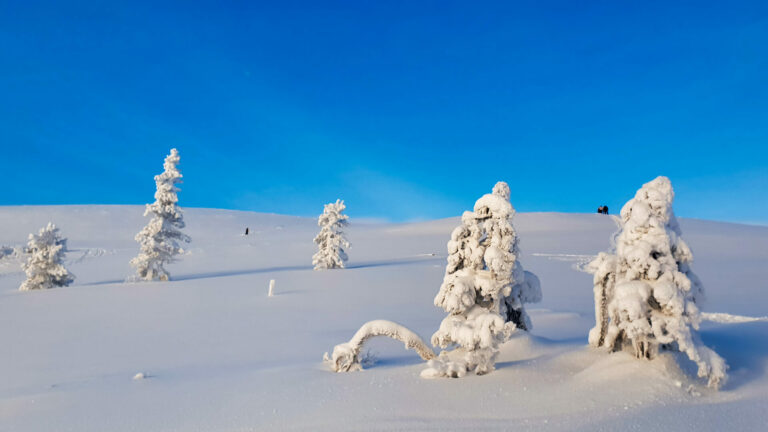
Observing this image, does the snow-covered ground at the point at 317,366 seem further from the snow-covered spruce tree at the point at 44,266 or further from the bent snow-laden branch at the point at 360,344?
the snow-covered spruce tree at the point at 44,266

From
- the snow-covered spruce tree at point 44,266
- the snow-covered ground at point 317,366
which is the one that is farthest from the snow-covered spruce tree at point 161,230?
the snow-covered spruce tree at point 44,266

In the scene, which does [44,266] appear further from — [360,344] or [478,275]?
[478,275]

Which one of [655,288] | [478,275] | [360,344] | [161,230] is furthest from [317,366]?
[161,230]

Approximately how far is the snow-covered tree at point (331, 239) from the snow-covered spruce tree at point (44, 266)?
12.6 metres

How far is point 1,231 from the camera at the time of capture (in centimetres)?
7225

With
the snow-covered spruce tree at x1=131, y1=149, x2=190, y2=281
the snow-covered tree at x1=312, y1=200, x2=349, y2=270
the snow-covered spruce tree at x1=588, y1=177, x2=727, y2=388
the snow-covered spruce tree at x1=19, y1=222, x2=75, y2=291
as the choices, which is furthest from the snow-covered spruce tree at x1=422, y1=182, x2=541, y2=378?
the snow-covered spruce tree at x1=19, y1=222, x2=75, y2=291

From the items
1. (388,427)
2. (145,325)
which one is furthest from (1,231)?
(388,427)

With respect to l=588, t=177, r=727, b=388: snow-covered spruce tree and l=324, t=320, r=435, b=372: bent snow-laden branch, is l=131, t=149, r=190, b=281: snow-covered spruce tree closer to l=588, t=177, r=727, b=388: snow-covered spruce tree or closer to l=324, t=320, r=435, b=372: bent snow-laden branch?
l=324, t=320, r=435, b=372: bent snow-laden branch

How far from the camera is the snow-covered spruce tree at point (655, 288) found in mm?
5695

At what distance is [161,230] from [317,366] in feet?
67.4

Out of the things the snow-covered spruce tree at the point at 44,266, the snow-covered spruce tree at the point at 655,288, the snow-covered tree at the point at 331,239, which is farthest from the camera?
the snow-covered tree at the point at 331,239

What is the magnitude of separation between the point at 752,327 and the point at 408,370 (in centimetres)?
566

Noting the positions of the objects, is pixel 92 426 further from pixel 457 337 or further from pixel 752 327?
pixel 752 327

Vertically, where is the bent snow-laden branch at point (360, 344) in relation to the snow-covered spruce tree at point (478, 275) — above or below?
below
